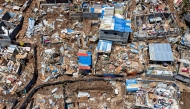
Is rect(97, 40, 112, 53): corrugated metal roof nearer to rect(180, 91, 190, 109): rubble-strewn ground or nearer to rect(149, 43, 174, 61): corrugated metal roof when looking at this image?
rect(149, 43, 174, 61): corrugated metal roof

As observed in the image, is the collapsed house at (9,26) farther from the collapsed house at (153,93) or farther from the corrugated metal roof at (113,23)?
the collapsed house at (153,93)

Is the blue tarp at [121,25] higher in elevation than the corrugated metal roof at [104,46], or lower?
higher

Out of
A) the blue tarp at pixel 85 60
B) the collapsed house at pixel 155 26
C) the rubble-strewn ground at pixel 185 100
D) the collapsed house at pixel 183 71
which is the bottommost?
the rubble-strewn ground at pixel 185 100

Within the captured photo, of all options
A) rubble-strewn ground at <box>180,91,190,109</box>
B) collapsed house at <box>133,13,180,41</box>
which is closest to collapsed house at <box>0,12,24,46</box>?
collapsed house at <box>133,13,180,41</box>

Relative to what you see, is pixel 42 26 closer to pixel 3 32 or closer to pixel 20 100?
pixel 3 32

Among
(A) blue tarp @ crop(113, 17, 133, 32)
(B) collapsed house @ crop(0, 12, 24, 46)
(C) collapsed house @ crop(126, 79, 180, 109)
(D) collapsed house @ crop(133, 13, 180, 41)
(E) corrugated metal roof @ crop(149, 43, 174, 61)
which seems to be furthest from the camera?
(D) collapsed house @ crop(133, 13, 180, 41)

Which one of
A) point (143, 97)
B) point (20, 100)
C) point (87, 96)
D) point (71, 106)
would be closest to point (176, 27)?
point (143, 97)

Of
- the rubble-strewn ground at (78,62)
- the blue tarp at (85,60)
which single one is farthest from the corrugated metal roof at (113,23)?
the blue tarp at (85,60)
